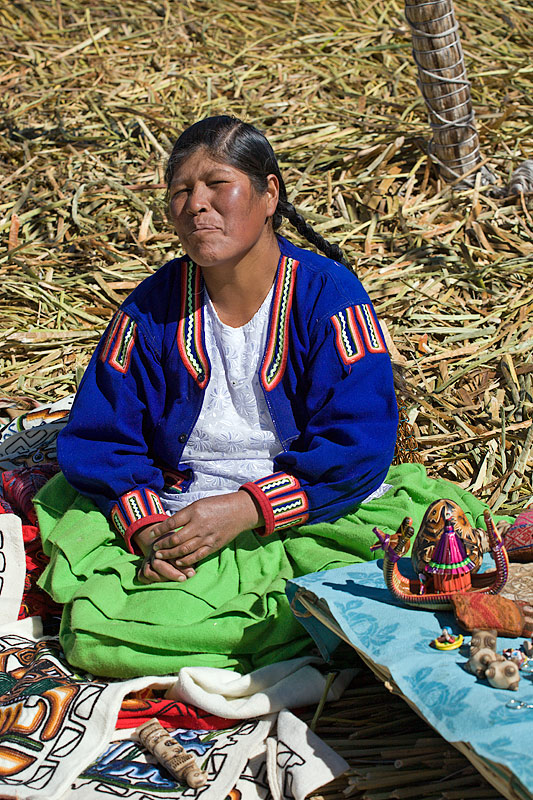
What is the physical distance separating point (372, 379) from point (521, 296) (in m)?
1.67

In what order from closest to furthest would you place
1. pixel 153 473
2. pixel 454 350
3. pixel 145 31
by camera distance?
pixel 153 473
pixel 454 350
pixel 145 31

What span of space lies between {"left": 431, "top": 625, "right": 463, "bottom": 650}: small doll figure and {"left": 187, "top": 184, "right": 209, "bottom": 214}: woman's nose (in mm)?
1319

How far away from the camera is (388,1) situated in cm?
625

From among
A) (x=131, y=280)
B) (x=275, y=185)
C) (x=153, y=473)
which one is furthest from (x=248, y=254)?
(x=131, y=280)

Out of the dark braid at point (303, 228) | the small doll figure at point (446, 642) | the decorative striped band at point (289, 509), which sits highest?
the dark braid at point (303, 228)

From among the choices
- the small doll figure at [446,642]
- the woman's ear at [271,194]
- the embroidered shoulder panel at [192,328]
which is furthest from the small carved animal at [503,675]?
the woman's ear at [271,194]

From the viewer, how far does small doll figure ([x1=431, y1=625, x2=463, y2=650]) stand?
2.10 m

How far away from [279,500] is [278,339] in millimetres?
494

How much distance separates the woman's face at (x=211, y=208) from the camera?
2.67 meters

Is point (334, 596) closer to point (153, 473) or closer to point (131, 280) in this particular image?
point (153, 473)

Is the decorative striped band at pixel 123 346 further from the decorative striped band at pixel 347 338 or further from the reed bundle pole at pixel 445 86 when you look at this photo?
the reed bundle pole at pixel 445 86

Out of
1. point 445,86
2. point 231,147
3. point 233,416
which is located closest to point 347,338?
point 233,416

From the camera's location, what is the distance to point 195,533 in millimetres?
2609

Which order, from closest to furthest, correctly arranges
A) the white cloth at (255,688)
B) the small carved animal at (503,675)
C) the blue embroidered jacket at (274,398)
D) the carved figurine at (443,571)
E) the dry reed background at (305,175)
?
the small carved animal at (503,675)
the carved figurine at (443,571)
the white cloth at (255,688)
the blue embroidered jacket at (274,398)
the dry reed background at (305,175)
